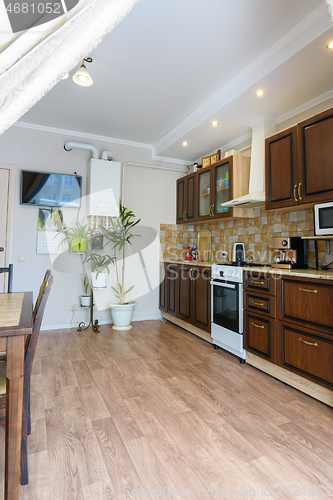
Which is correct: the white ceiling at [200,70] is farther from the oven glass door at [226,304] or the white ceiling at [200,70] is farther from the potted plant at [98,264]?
the oven glass door at [226,304]

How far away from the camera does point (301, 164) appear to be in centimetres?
A: 254

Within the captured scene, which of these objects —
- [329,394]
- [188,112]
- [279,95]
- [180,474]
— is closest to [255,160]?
[279,95]

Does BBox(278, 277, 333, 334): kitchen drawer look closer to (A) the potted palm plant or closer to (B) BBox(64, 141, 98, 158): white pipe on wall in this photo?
(A) the potted palm plant

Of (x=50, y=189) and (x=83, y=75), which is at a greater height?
(x=83, y=75)

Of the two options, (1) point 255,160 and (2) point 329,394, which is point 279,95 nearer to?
(1) point 255,160

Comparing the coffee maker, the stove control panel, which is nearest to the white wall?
the stove control panel

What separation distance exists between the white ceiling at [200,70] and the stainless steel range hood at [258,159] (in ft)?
0.33

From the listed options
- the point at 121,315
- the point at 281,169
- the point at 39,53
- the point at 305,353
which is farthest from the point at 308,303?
the point at 121,315

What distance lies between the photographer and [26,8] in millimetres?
979

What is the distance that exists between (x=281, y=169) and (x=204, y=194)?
1448mm

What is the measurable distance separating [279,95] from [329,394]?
2.55 meters

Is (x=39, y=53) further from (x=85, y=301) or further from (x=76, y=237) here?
(x=85, y=301)

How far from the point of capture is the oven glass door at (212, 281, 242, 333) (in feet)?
9.43

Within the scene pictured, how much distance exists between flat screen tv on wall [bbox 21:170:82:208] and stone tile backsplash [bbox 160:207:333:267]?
1.44 metres
